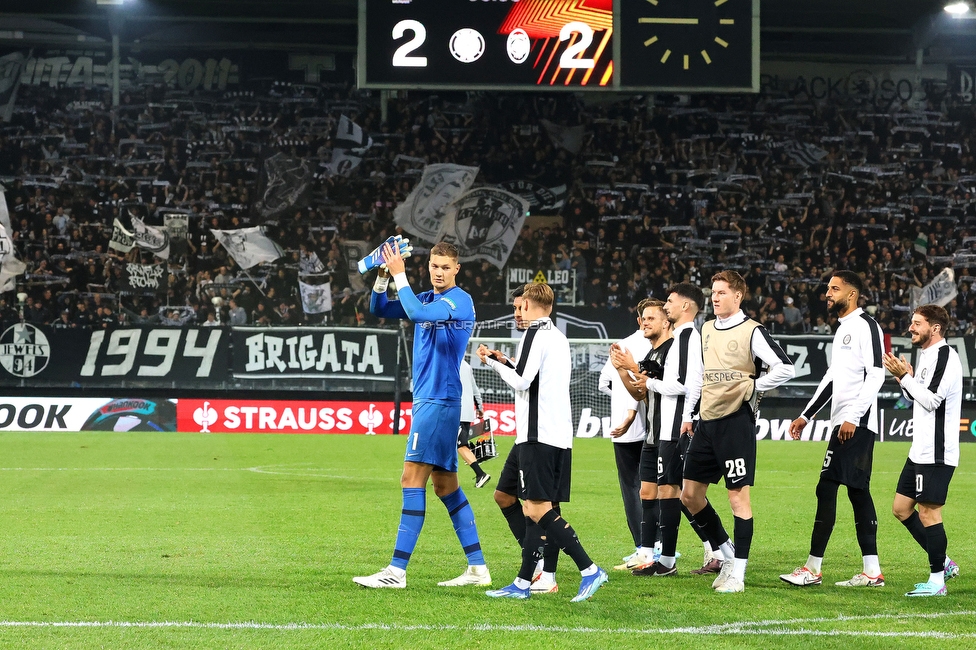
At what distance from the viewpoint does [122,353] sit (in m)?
21.0

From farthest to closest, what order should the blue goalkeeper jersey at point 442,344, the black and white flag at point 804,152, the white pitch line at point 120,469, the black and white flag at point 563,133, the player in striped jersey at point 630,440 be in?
1. the black and white flag at point 804,152
2. the black and white flag at point 563,133
3. the white pitch line at point 120,469
4. the player in striped jersey at point 630,440
5. the blue goalkeeper jersey at point 442,344

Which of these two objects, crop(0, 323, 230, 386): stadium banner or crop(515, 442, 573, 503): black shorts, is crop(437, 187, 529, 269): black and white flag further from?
crop(515, 442, 573, 503): black shorts

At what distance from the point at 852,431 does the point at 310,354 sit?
15.1 meters

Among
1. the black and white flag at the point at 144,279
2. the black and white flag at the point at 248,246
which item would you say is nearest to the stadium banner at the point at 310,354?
the black and white flag at the point at 144,279

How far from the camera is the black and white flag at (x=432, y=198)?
29.4 meters

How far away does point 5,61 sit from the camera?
3045cm

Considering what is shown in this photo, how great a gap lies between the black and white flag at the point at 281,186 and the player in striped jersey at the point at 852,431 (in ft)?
77.2

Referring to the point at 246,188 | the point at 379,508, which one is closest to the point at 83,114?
the point at 246,188

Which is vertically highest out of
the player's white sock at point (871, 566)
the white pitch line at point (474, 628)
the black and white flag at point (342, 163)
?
the black and white flag at point (342, 163)

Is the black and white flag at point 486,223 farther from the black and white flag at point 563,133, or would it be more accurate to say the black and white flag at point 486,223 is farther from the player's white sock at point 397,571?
the player's white sock at point 397,571

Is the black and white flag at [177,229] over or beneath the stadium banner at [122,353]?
over

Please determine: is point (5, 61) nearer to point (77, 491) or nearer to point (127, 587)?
point (77, 491)

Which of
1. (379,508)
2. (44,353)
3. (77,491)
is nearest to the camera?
(379,508)

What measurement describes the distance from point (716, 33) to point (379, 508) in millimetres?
8399
